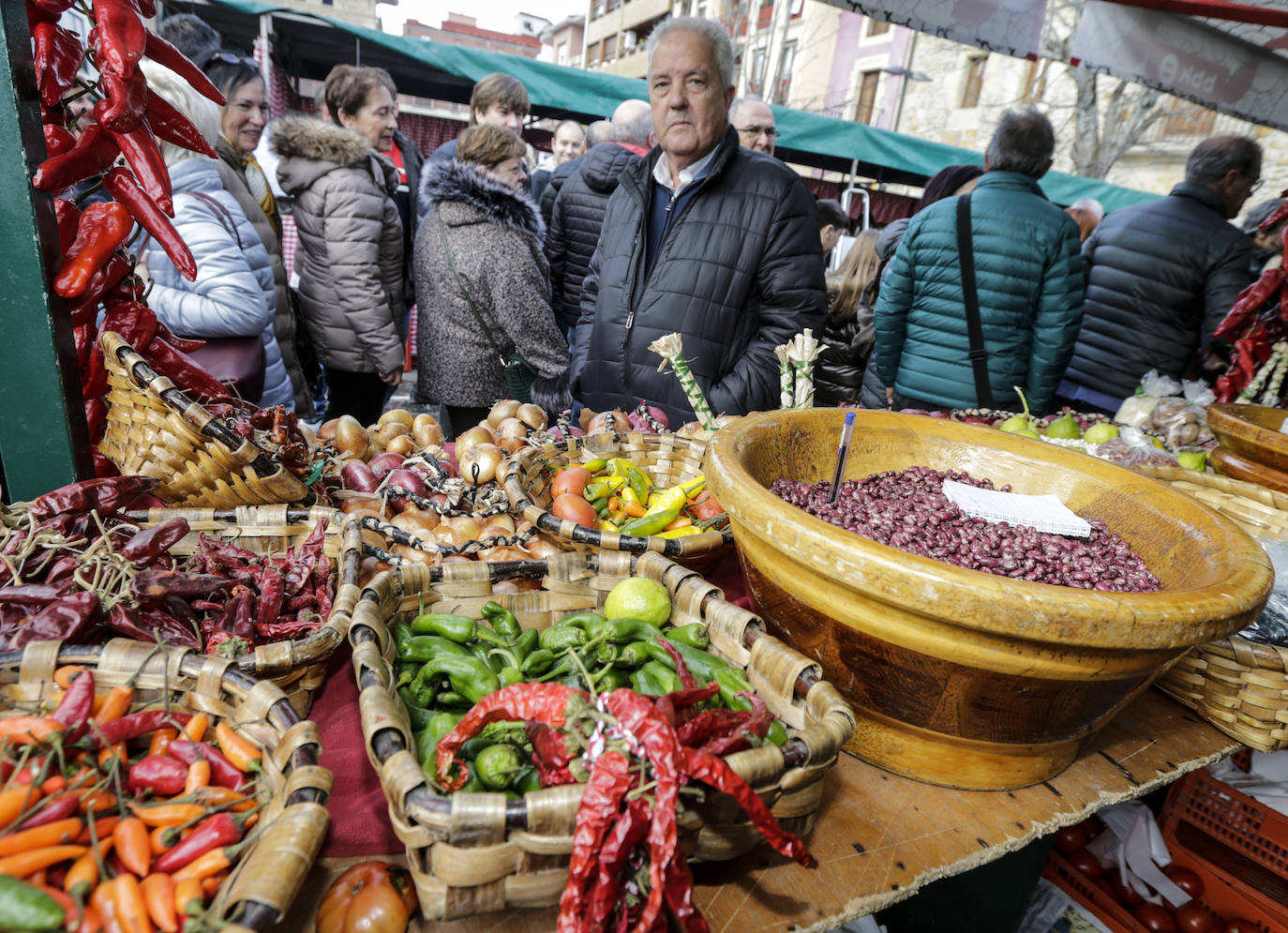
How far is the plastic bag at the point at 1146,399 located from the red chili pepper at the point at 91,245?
155 inches

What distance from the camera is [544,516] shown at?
175 centimetres

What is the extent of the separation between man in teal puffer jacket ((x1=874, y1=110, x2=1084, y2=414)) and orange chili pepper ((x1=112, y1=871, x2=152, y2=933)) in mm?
4008

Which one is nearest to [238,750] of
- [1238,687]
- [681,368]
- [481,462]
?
[481,462]

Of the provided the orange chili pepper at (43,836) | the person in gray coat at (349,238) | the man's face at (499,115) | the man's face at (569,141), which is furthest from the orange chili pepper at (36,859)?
the man's face at (569,141)

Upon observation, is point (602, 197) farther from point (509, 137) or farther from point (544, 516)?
point (544, 516)

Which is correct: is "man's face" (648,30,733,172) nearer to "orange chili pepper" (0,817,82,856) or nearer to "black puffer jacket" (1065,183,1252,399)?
"black puffer jacket" (1065,183,1252,399)

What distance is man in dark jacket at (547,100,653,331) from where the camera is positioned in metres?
4.11

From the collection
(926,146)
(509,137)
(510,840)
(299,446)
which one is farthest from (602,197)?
(926,146)

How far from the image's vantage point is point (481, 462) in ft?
7.63

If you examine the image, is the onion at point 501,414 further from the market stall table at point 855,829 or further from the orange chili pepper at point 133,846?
the orange chili pepper at point 133,846

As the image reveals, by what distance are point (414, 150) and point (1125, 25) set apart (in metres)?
5.46

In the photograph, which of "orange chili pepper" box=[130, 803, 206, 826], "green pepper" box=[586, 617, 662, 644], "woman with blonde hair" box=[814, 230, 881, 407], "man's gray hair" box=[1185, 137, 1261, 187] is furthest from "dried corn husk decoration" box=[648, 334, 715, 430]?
"man's gray hair" box=[1185, 137, 1261, 187]

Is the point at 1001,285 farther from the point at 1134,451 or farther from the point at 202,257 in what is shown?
→ the point at 202,257

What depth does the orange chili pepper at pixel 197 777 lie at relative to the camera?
41.1 inches
